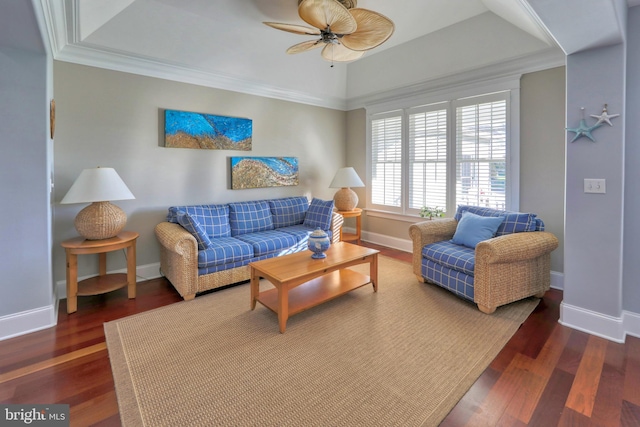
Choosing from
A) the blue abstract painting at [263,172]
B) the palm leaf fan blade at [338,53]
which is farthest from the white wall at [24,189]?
the palm leaf fan blade at [338,53]

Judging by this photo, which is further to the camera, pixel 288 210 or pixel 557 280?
pixel 288 210

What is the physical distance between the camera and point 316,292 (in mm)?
2953

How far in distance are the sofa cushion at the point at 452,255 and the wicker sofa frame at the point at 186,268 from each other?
208 cm

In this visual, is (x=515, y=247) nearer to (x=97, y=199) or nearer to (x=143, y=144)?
(x=97, y=199)

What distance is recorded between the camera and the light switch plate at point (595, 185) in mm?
2418

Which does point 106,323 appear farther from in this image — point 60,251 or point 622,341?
point 622,341

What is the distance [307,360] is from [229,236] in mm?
2265

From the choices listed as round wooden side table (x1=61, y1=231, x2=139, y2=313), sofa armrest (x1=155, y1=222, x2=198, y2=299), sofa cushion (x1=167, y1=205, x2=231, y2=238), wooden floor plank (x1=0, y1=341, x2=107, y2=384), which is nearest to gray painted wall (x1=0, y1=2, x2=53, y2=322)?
round wooden side table (x1=61, y1=231, x2=139, y2=313)

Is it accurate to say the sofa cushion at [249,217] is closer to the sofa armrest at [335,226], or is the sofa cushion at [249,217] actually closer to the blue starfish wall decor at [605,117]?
the sofa armrest at [335,226]

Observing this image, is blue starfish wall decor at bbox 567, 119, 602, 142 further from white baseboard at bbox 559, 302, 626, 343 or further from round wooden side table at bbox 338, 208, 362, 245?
round wooden side table at bbox 338, 208, 362, 245

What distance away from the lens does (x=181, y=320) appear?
2760 millimetres

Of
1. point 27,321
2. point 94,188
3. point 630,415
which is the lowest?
point 630,415

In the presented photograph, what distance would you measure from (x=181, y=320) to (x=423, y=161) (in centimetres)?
381

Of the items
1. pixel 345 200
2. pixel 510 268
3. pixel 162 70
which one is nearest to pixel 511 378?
pixel 510 268
